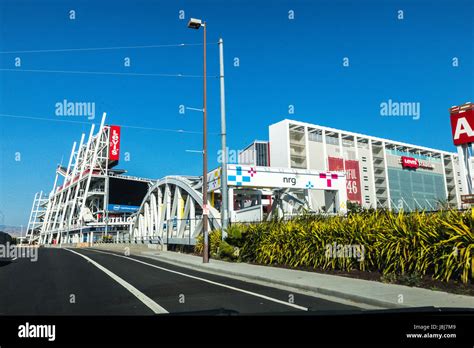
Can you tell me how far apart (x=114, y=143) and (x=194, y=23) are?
264ft

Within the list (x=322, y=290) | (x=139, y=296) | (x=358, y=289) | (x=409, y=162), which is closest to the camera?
(x=139, y=296)

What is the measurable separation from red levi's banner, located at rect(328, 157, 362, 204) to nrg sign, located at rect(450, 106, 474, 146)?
56.1m

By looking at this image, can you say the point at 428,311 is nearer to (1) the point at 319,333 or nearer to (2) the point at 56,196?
(1) the point at 319,333

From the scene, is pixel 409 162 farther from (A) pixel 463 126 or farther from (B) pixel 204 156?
(B) pixel 204 156

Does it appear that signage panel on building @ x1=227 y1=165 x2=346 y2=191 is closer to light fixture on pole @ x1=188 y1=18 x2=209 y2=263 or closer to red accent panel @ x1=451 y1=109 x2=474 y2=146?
light fixture on pole @ x1=188 y1=18 x2=209 y2=263

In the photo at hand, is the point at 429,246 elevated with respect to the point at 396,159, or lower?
lower

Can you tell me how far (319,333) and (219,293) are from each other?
548 centimetres

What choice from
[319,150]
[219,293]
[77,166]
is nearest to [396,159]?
[319,150]

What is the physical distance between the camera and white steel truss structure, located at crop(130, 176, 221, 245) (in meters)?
28.2

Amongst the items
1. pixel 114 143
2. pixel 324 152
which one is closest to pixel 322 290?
pixel 324 152

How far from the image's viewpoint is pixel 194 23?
62.7 ft

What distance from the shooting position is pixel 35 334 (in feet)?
13.6

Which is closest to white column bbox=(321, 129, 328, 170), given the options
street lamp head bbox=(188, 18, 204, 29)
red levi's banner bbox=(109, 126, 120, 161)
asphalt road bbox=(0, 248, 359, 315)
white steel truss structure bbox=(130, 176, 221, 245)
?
white steel truss structure bbox=(130, 176, 221, 245)

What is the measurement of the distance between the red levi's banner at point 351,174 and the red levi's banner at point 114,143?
50.4 metres
